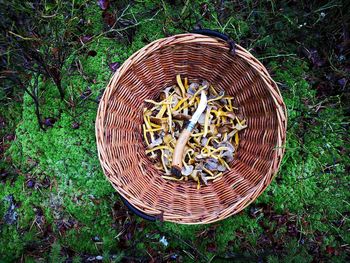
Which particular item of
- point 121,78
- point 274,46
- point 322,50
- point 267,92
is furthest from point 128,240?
point 322,50

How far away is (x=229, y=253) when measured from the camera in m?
2.63

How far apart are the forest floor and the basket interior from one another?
12.1 inches

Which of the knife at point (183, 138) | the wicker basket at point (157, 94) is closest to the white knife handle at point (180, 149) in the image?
the knife at point (183, 138)

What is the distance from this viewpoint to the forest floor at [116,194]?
2631 millimetres

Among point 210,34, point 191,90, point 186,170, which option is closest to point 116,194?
point 186,170

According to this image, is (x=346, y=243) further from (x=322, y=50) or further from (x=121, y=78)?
(x=121, y=78)

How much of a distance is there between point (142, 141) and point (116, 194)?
42cm

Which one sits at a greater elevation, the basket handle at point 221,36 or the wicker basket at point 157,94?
the basket handle at point 221,36

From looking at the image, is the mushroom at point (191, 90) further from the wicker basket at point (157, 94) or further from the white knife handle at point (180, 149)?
the white knife handle at point (180, 149)

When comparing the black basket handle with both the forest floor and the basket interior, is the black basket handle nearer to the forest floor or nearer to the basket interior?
the basket interior

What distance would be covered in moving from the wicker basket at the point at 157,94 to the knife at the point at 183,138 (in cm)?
15

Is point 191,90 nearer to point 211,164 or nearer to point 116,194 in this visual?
point 211,164

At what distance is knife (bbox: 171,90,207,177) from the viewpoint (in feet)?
8.09

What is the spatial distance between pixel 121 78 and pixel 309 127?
4.69ft
